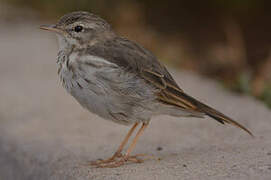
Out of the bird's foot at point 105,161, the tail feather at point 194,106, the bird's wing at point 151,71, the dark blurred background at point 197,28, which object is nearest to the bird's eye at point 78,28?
the bird's wing at point 151,71

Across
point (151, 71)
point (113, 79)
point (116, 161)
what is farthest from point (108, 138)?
point (113, 79)

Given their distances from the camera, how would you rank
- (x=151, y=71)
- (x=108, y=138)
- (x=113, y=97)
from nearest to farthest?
1. (x=113, y=97)
2. (x=151, y=71)
3. (x=108, y=138)

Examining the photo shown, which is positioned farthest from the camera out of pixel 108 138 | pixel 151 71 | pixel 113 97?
pixel 108 138

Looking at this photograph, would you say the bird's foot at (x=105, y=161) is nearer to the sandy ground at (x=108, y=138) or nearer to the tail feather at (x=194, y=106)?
the sandy ground at (x=108, y=138)

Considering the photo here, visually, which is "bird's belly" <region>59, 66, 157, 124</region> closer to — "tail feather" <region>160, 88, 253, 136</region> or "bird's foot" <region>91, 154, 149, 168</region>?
"tail feather" <region>160, 88, 253, 136</region>

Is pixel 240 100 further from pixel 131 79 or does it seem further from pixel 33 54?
pixel 33 54

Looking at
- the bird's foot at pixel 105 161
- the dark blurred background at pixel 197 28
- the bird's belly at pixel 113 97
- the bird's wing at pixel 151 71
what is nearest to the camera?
the bird's belly at pixel 113 97

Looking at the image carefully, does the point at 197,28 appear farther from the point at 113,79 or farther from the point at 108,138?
the point at 113,79
